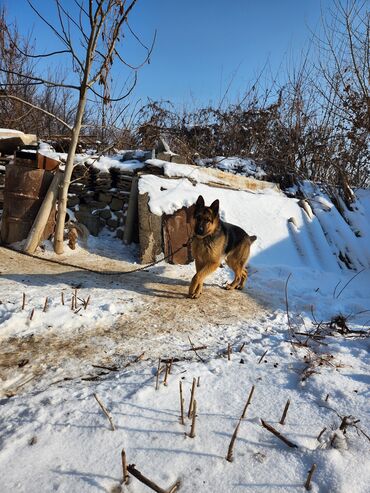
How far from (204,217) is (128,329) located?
171 centimetres

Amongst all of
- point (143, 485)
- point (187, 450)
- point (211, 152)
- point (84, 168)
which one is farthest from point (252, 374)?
point (211, 152)

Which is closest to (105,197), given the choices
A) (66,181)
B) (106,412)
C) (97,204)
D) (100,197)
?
(100,197)

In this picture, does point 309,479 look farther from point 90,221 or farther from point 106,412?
point 90,221

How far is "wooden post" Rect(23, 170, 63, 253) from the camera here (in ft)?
18.6

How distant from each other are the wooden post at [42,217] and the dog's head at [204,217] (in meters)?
2.78

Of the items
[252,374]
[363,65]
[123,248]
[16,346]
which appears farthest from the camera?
[363,65]

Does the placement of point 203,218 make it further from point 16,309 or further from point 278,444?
point 278,444

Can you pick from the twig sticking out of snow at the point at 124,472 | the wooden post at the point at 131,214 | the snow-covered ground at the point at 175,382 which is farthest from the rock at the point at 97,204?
the twig sticking out of snow at the point at 124,472

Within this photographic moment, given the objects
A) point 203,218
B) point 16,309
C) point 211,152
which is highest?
point 211,152

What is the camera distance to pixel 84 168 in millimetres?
7152

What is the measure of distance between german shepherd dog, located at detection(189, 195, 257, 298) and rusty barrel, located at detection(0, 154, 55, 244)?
2.90m

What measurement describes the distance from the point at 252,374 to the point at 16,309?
2.30m

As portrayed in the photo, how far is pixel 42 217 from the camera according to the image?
575cm

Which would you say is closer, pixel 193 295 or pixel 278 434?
pixel 278 434
